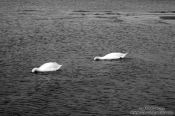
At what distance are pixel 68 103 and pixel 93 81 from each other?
5486 millimetres

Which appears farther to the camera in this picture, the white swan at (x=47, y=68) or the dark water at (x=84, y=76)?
the white swan at (x=47, y=68)

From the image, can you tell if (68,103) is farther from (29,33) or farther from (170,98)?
(29,33)

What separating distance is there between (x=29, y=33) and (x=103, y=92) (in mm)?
32951

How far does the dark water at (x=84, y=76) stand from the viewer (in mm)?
24172

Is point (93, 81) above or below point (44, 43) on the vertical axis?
below

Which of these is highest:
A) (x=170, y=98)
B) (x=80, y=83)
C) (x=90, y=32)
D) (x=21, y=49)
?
(x=90, y=32)

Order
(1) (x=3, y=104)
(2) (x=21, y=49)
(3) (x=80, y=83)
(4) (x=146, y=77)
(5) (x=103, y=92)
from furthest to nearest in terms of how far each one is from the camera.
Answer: (2) (x=21, y=49) < (4) (x=146, y=77) < (3) (x=80, y=83) < (5) (x=103, y=92) < (1) (x=3, y=104)

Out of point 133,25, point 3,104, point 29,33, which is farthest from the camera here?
point 133,25

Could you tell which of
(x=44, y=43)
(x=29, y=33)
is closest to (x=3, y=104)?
(x=44, y=43)

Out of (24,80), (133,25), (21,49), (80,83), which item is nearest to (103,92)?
(80,83)

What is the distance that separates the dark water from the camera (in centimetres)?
2417

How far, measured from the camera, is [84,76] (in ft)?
102

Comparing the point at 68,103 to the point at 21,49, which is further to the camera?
the point at 21,49

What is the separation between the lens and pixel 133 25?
70562 millimetres
